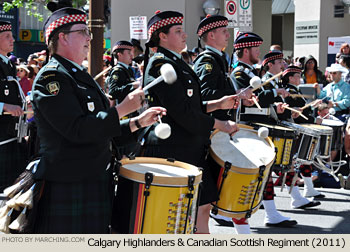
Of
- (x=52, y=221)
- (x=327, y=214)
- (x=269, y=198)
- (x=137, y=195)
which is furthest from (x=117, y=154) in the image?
(x=327, y=214)

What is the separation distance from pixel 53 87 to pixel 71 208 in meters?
0.62

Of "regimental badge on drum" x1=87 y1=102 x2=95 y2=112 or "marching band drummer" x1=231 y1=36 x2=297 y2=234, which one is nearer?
"regimental badge on drum" x1=87 y1=102 x2=95 y2=112

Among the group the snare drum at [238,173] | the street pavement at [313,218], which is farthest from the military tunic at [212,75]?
the street pavement at [313,218]

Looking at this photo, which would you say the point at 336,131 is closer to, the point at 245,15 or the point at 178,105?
the point at 245,15

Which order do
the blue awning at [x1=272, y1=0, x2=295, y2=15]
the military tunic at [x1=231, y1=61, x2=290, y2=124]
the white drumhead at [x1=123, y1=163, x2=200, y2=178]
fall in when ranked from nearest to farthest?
the white drumhead at [x1=123, y1=163, x2=200, y2=178], the military tunic at [x1=231, y1=61, x2=290, y2=124], the blue awning at [x1=272, y1=0, x2=295, y2=15]

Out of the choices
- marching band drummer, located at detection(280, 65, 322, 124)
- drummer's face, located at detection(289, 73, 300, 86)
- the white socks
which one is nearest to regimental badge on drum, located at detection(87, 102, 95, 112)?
the white socks

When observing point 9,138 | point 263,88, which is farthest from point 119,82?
point 9,138

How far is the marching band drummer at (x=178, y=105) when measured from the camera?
3.83 meters

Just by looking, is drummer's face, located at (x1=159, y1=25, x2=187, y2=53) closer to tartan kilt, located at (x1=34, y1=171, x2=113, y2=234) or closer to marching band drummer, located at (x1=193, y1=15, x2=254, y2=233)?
marching band drummer, located at (x1=193, y1=15, x2=254, y2=233)

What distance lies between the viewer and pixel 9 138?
5.74 meters

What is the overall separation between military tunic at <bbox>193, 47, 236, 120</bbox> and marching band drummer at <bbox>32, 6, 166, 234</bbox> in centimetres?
153

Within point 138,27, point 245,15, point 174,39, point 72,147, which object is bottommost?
point 72,147

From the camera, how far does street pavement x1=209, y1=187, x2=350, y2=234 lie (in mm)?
6070

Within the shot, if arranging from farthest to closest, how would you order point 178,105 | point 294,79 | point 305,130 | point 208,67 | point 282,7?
point 282,7
point 294,79
point 305,130
point 208,67
point 178,105
